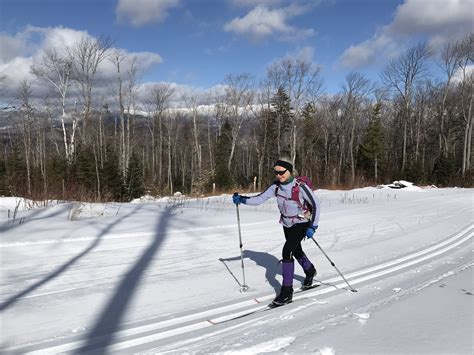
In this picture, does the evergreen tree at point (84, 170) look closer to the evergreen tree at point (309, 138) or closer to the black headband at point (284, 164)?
the black headband at point (284, 164)

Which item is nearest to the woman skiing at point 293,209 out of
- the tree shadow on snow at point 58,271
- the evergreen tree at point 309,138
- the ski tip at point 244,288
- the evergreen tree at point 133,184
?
the ski tip at point 244,288

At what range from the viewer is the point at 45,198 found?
11836 mm

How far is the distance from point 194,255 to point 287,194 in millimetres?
2830

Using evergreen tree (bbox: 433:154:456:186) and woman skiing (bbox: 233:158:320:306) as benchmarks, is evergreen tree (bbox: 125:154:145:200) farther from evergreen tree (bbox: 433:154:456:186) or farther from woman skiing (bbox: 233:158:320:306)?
evergreen tree (bbox: 433:154:456:186)

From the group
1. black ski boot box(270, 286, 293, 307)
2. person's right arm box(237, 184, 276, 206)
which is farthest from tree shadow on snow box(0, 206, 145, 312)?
black ski boot box(270, 286, 293, 307)

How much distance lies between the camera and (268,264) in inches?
281

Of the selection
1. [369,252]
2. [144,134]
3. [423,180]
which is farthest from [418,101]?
[369,252]

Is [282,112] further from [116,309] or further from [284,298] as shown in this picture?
[116,309]

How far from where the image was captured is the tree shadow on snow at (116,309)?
370 centimetres

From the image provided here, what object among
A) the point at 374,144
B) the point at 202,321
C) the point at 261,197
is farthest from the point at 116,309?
the point at 374,144

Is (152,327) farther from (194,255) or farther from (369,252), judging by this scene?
(369,252)

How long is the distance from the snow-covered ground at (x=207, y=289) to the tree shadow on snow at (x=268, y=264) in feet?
0.12

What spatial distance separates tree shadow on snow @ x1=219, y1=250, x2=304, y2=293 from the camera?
6.07m

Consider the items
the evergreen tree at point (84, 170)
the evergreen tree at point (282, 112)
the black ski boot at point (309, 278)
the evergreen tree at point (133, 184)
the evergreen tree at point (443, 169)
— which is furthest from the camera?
the evergreen tree at point (282, 112)
